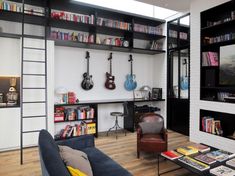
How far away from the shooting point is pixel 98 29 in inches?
175

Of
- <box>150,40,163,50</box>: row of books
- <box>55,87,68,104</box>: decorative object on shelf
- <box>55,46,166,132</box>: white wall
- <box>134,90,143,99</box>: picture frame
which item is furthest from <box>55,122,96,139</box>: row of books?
<box>150,40,163,50</box>: row of books

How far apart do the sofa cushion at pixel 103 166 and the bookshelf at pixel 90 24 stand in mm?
2708

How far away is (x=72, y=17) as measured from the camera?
13.3 ft

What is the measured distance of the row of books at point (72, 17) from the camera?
391 centimetres

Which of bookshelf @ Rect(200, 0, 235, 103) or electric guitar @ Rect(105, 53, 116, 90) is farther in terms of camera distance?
electric guitar @ Rect(105, 53, 116, 90)

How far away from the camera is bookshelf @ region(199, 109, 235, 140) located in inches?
144

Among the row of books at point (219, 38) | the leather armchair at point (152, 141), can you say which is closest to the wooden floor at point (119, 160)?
the leather armchair at point (152, 141)

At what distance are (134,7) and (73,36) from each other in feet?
6.99

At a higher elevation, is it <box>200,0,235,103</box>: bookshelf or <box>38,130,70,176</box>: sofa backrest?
<box>200,0,235,103</box>: bookshelf

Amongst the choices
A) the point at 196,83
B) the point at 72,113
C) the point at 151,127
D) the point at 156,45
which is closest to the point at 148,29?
the point at 156,45

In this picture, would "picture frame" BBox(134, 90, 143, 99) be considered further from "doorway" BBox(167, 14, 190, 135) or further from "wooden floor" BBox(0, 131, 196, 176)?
"wooden floor" BBox(0, 131, 196, 176)

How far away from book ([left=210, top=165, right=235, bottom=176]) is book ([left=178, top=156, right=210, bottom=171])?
0.09m

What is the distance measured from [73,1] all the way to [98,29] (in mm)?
854

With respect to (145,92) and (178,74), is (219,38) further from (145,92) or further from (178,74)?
(145,92)
